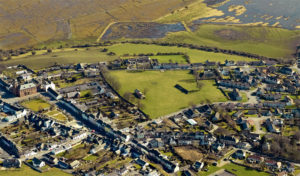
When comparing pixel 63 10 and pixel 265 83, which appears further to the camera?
pixel 63 10

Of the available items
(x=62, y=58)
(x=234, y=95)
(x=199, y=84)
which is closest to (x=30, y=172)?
(x=199, y=84)

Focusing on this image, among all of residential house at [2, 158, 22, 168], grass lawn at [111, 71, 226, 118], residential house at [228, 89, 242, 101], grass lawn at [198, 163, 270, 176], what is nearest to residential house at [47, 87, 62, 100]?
grass lawn at [111, 71, 226, 118]

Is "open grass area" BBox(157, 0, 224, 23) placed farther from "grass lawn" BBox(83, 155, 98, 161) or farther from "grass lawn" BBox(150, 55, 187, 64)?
"grass lawn" BBox(83, 155, 98, 161)

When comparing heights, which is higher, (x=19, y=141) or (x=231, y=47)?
(x=231, y=47)

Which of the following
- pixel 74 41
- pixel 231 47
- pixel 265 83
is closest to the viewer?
pixel 265 83

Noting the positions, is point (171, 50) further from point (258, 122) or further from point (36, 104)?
point (258, 122)

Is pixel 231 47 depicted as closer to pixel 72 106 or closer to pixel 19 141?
pixel 72 106

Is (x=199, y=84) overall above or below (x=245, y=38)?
below

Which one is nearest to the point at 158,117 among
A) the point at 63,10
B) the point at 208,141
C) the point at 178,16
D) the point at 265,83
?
the point at 208,141
